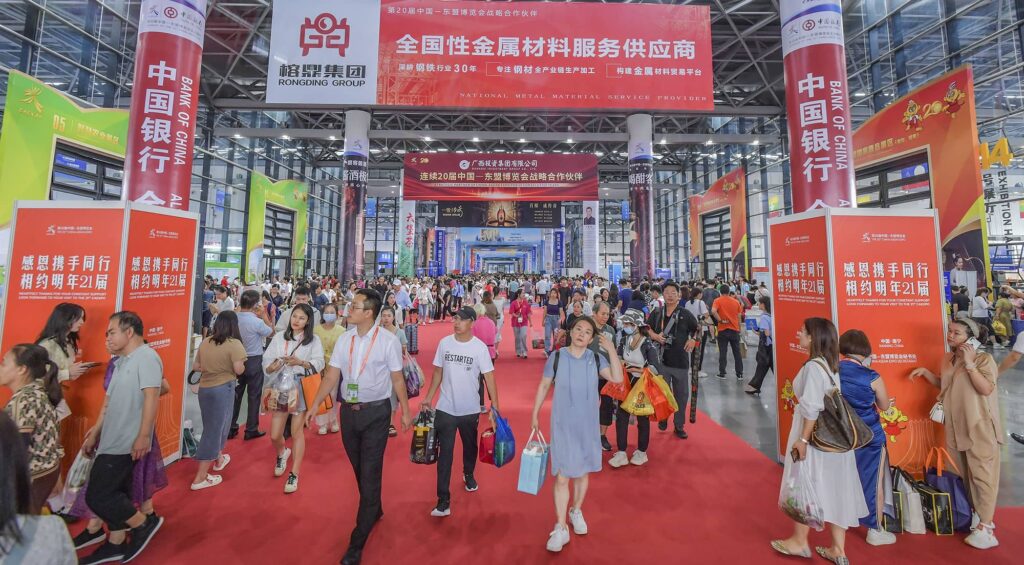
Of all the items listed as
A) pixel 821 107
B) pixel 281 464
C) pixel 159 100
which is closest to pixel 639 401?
pixel 281 464

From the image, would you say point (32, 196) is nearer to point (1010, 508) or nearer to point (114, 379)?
point (114, 379)

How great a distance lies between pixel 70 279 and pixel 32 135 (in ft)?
23.5

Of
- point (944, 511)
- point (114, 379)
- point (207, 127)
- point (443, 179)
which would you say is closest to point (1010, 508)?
point (944, 511)

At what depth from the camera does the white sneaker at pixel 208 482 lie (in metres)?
3.05

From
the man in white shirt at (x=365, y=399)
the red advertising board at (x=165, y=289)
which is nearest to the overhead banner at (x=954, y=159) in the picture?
the man in white shirt at (x=365, y=399)

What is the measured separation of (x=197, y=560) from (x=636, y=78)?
23.4 feet

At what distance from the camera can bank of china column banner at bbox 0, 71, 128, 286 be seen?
6.68 metres

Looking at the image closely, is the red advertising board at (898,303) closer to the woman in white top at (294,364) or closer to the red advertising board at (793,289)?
the red advertising board at (793,289)

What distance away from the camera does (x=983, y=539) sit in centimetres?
240

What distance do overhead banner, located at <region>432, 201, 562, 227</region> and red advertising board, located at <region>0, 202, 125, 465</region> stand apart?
10.8 metres

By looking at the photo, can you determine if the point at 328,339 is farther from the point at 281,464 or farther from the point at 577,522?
the point at 577,522

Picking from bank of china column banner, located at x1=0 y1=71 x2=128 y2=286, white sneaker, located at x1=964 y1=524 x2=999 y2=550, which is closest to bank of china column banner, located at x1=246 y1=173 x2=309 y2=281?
bank of china column banner, located at x1=0 y1=71 x2=128 y2=286

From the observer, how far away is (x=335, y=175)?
76.4 ft

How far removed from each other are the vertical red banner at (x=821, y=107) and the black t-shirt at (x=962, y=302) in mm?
5618
